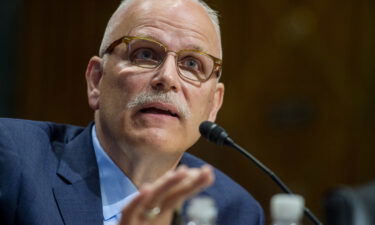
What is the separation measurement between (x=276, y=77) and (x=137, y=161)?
113 inches

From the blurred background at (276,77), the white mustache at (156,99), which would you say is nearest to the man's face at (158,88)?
the white mustache at (156,99)

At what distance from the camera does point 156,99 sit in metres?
2.21

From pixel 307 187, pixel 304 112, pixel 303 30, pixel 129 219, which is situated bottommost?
pixel 307 187

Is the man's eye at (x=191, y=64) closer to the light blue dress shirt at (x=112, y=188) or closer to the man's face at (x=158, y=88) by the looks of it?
the man's face at (x=158, y=88)

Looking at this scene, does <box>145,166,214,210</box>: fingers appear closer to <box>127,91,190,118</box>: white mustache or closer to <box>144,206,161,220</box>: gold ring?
<box>144,206,161,220</box>: gold ring

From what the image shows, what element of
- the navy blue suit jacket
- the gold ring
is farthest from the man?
the gold ring

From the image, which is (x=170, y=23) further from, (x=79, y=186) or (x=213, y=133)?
(x=79, y=186)

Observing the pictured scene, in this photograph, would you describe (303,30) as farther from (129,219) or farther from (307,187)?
(129,219)

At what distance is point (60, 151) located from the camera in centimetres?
236

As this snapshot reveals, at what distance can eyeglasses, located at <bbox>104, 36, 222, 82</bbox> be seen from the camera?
2.32 metres

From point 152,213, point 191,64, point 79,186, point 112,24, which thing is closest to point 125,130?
point 79,186

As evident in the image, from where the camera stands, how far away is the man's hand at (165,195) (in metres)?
1.35

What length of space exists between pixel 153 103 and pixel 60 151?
0.42 meters

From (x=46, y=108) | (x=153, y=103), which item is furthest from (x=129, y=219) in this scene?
Result: (x=46, y=108)
